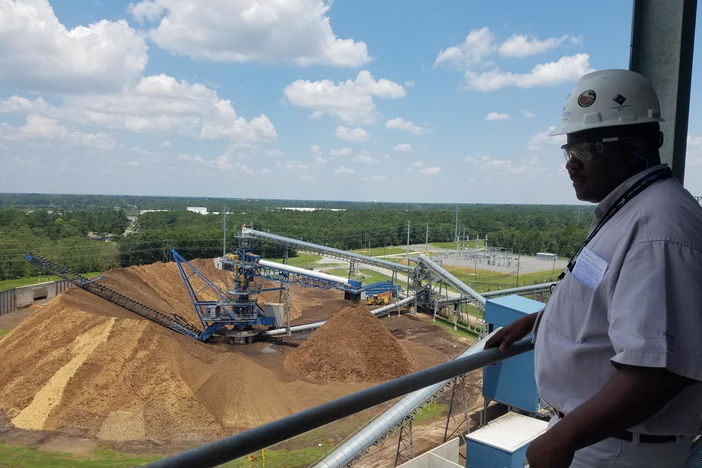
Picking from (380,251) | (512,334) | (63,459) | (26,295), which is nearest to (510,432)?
(512,334)

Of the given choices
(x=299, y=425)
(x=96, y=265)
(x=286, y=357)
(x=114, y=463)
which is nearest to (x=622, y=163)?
(x=299, y=425)

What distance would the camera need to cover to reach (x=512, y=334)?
228cm

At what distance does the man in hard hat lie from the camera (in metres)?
1.16

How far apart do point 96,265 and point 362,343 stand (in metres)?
31.7

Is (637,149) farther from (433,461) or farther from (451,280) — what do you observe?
(451,280)

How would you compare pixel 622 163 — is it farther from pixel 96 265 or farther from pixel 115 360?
pixel 96 265

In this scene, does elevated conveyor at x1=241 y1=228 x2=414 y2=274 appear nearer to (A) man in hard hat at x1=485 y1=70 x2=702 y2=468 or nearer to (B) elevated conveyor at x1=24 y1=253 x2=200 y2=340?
(B) elevated conveyor at x1=24 y1=253 x2=200 y2=340

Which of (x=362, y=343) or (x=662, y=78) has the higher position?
(x=662, y=78)

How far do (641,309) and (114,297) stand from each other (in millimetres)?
26675

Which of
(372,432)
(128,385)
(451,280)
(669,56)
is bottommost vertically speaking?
(128,385)

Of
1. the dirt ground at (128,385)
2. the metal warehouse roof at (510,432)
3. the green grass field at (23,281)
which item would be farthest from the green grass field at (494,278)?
the green grass field at (23,281)

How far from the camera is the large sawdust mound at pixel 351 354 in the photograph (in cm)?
1997

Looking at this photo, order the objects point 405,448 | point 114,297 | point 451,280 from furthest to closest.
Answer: point 451,280 < point 114,297 < point 405,448

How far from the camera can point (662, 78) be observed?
338 centimetres
